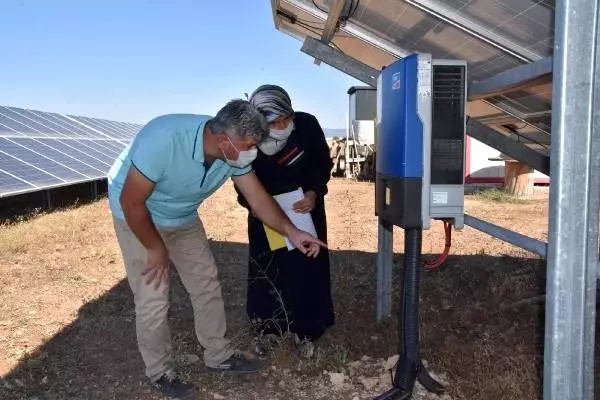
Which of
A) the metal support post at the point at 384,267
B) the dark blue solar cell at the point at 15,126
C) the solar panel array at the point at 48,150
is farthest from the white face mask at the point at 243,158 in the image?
the dark blue solar cell at the point at 15,126

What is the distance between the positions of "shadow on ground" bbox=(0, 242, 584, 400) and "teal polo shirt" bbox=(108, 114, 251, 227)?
1.05 meters

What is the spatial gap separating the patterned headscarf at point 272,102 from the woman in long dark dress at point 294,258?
0.40 feet

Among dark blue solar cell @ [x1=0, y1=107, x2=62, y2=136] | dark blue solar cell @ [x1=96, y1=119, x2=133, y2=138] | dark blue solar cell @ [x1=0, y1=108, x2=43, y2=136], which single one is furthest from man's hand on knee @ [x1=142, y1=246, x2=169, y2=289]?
dark blue solar cell @ [x1=96, y1=119, x2=133, y2=138]

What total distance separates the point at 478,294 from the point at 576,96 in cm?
303

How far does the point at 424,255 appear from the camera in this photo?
6055mm

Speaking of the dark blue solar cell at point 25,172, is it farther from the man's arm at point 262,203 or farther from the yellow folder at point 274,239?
the man's arm at point 262,203

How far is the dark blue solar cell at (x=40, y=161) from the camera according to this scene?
10023 millimetres

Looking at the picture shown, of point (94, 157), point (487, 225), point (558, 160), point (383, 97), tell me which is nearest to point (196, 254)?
point (383, 97)

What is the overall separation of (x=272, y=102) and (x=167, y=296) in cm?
116

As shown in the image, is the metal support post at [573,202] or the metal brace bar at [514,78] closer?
the metal support post at [573,202]

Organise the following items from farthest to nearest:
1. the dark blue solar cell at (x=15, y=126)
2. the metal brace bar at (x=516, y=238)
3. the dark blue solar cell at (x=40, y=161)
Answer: the dark blue solar cell at (x=15, y=126) → the dark blue solar cell at (x=40, y=161) → the metal brace bar at (x=516, y=238)

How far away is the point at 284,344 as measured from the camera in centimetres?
349

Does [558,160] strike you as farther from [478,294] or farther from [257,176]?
[478,294]

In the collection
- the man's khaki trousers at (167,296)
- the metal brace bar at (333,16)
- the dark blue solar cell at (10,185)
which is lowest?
the man's khaki trousers at (167,296)
